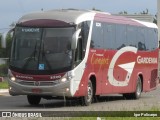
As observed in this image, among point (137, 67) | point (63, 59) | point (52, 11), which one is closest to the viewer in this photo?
point (63, 59)

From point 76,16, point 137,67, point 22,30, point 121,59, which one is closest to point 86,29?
point 76,16

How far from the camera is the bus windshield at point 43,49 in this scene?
2241 centimetres

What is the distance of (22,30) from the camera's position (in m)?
23.1

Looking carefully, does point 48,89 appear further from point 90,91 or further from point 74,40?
point 90,91

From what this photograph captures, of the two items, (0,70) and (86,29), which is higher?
(86,29)

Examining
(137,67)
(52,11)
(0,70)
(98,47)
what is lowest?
(0,70)

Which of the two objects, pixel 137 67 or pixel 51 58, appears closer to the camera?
pixel 51 58

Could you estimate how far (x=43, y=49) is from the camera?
890 inches

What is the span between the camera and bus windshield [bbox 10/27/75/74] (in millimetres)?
22406

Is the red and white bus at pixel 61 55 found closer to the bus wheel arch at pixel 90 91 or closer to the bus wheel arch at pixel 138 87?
the bus wheel arch at pixel 90 91

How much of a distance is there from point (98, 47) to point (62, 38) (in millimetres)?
2522

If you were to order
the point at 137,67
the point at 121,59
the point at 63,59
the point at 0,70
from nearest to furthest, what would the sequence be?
1. the point at 63,59
2. the point at 121,59
3. the point at 137,67
4. the point at 0,70

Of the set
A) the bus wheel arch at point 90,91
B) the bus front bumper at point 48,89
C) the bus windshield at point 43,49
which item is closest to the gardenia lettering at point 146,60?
the bus wheel arch at point 90,91

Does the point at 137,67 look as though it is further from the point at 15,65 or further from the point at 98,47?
the point at 15,65
